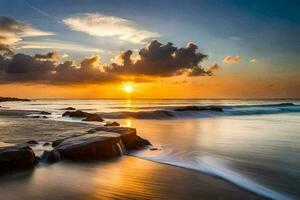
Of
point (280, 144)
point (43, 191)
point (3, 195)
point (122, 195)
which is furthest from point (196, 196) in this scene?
point (280, 144)

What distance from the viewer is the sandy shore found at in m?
6.47

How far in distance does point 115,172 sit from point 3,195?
9.69 feet

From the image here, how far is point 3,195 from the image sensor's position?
249 inches

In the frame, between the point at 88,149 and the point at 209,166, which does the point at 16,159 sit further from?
the point at 209,166

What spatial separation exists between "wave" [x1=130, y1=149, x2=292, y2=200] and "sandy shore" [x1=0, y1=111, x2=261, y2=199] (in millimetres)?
358

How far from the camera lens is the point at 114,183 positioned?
7.38 metres

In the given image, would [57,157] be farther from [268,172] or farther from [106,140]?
[268,172]

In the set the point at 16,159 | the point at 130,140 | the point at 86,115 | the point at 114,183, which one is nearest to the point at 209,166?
the point at 114,183

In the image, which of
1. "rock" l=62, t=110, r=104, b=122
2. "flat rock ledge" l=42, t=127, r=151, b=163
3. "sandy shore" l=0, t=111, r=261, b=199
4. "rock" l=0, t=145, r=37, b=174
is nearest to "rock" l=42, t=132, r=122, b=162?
"flat rock ledge" l=42, t=127, r=151, b=163

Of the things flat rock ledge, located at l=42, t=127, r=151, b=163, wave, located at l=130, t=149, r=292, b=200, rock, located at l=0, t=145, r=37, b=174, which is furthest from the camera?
flat rock ledge, located at l=42, t=127, r=151, b=163

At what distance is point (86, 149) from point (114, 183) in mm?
2964

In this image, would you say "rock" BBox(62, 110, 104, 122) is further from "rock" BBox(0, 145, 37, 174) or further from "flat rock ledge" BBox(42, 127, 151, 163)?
"rock" BBox(0, 145, 37, 174)

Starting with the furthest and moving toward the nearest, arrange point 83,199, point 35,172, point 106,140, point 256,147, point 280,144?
point 280,144
point 256,147
point 106,140
point 35,172
point 83,199

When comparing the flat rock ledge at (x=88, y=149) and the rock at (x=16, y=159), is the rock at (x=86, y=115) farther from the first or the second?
the rock at (x=16, y=159)
